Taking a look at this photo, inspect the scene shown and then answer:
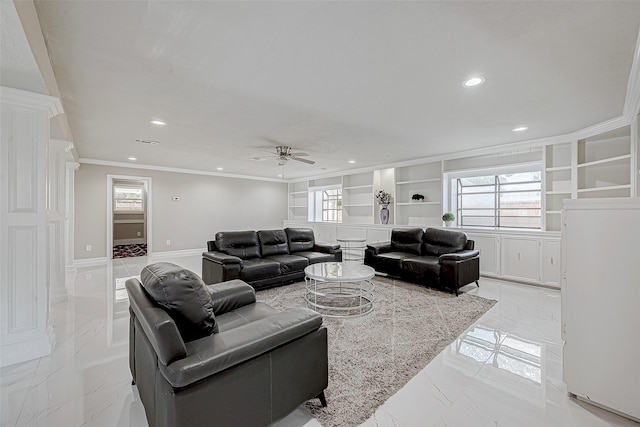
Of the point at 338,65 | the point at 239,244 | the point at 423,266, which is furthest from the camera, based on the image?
the point at 239,244

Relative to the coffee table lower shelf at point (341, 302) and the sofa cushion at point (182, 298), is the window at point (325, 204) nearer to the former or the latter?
the coffee table lower shelf at point (341, 302)

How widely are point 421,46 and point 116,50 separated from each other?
2.24 metres

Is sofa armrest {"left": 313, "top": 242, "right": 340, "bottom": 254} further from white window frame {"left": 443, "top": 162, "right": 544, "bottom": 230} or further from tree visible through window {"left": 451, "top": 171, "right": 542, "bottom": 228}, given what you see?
tree visible through window {"left": 451, "top": 171, "right": 542, "bottom": 228}

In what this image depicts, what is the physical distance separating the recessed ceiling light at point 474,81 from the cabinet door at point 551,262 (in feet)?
11.1

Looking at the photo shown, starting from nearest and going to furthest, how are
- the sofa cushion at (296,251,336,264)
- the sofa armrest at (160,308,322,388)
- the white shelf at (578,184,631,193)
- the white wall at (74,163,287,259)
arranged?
the sofa armrest at (160,308,322,388) → the white shelf at (578,184,631,193) → the sofa cushion at (296,251,336,264) → the white wall at (74,163,287,259)

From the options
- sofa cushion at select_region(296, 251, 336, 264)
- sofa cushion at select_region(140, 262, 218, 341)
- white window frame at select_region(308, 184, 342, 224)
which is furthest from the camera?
white window frame at select_region(308, 184, 342, 224)

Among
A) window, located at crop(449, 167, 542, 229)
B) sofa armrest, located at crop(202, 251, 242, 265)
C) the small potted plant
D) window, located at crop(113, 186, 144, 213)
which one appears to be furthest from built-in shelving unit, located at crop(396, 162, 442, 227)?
window, located at crop(113, 186, 144, 213)

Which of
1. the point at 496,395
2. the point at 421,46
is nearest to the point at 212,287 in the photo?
the point at 496,395

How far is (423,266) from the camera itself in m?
4.36

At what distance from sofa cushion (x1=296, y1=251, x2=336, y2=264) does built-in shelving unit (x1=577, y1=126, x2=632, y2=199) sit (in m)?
4.00

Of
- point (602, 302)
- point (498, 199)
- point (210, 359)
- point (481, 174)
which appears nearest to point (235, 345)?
point (210, 359)

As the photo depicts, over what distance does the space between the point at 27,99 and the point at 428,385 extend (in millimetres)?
3957

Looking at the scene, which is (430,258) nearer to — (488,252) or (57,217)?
(488,252)

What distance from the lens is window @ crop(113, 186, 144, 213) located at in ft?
31.1
